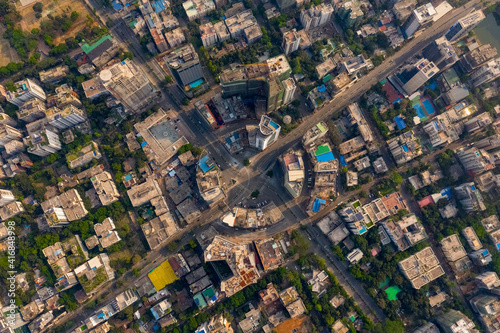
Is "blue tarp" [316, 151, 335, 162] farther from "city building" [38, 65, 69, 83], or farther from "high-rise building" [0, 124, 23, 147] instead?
"high-rise building" [0, 124, 23, 147]

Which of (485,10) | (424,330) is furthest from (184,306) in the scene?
(485,10)

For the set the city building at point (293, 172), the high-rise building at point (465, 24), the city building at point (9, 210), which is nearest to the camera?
the city building at point (293, 172)

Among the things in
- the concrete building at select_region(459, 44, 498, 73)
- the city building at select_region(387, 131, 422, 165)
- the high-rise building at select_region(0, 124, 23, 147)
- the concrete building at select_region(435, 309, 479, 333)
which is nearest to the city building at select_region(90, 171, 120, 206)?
the high-rise building at select_region(0, 124, 23, 147)

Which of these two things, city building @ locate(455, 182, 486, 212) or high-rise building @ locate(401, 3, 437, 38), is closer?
city building @ locate(455, 182, 486, 212)

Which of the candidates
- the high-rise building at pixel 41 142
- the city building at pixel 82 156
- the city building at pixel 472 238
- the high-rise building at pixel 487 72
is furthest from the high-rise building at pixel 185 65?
the city building at pixel 472 238

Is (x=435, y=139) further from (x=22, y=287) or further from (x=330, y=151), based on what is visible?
(x=22, y=287)

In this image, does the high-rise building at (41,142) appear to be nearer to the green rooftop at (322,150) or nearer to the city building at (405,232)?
the green rooftop at (322,150)
